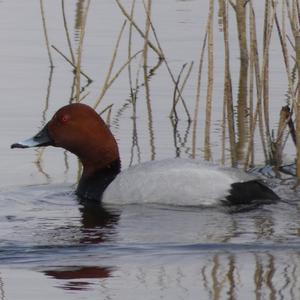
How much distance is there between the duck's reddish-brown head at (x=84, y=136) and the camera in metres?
9.20

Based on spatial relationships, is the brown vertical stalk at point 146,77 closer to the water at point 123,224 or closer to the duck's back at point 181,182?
the water at point 123,224

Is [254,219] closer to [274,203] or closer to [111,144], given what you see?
[274,203]

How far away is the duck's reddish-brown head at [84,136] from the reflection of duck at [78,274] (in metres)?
2.48

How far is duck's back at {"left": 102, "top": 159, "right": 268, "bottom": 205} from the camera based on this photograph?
838cm

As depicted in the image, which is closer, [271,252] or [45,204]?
[271,252]

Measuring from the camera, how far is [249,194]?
8.38 metres

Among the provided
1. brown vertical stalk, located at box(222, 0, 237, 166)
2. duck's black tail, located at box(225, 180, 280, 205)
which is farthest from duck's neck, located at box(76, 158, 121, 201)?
duck's black tail, located at box(225, 180, 280, 205)

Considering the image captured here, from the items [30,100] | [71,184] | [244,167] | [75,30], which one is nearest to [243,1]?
[244,167]

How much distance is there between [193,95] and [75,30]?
3183 millimetres

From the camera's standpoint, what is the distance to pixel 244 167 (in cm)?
918

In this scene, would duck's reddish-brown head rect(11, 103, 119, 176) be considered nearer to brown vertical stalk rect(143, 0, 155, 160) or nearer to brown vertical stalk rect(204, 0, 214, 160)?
brown vertical stalk rect(143, 0, 155, 160)

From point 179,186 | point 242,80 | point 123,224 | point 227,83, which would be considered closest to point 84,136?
point 179,186

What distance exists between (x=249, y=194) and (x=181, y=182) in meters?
0.45

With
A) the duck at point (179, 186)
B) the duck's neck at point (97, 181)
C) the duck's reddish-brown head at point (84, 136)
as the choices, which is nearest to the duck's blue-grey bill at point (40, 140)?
the duck's reddish-brown head at point (84, 136)
